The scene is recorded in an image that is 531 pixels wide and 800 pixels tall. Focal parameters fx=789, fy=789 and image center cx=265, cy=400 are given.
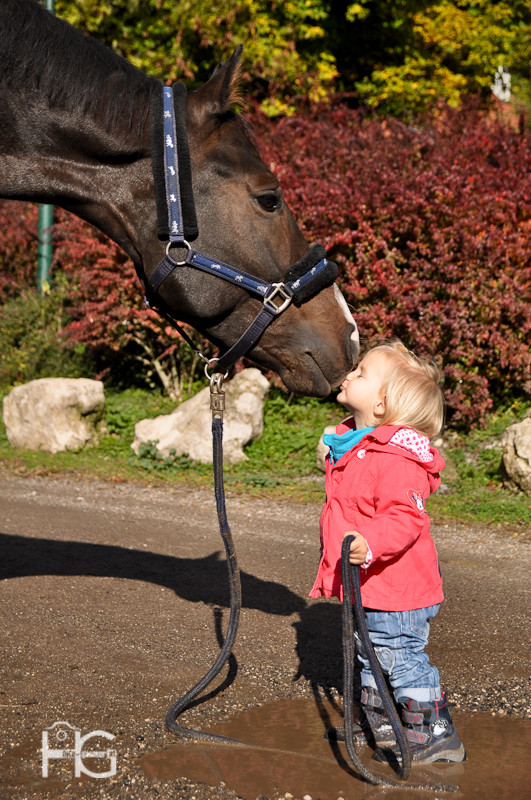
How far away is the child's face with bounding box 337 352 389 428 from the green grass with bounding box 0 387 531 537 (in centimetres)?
329

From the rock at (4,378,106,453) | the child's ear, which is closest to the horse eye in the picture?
the child's ear

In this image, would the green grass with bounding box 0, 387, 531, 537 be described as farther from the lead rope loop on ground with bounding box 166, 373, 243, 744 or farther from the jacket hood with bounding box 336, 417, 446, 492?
the lead rope loop on ground with bounding box 166, 373, 243, 744

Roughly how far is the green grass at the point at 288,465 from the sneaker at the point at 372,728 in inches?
127

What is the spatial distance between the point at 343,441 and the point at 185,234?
3.19 feet

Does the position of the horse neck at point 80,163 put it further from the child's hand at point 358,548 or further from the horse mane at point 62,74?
the child's hand at point 358,548

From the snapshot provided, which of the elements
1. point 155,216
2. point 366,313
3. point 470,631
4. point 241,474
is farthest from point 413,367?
point 366,313

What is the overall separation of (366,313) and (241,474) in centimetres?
229

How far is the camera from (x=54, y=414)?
8.36 m

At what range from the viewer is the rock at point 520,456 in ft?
21.3

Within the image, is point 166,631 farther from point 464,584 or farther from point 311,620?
point 464,584

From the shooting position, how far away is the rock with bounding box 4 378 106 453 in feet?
27.5

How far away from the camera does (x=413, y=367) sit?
2.84 meters

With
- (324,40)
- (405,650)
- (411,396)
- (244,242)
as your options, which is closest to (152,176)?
(244,242)

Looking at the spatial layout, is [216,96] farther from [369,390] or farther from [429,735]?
[429,735]
